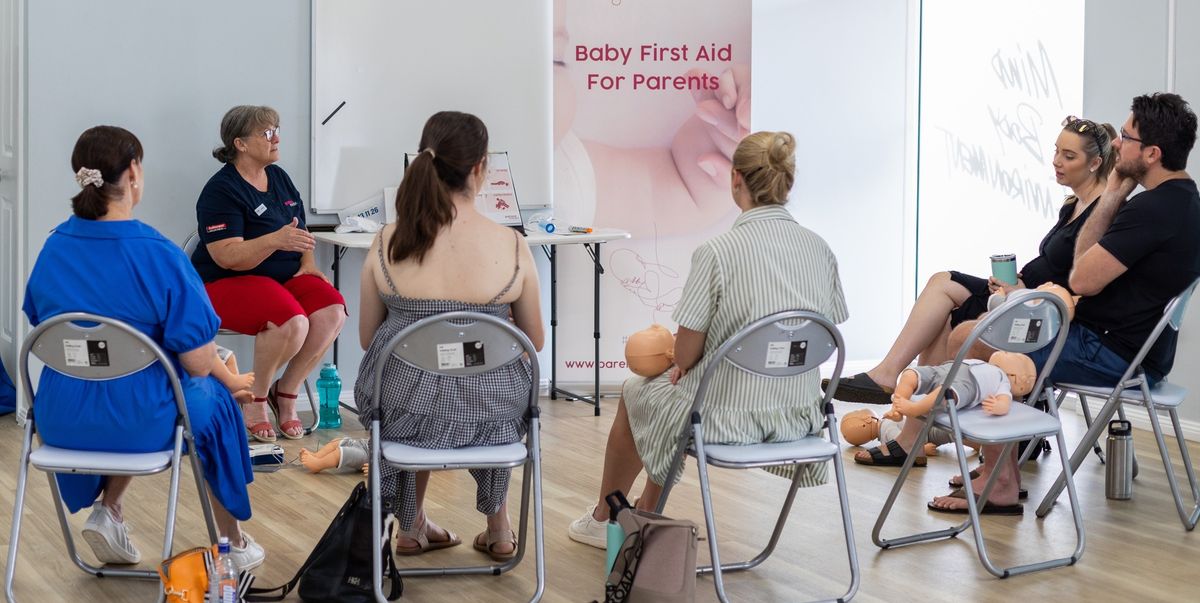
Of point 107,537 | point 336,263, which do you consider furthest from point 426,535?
point 336,263

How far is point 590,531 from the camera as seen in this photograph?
3617 millimetres

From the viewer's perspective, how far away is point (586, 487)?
168 inches

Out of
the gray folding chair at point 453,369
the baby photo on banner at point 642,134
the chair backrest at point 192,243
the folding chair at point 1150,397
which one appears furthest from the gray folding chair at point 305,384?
the folding chair at point 1150,397

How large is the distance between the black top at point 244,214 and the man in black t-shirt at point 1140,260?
275cm

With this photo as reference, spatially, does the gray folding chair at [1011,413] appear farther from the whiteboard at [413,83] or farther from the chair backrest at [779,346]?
the whiteboard at [413,83]

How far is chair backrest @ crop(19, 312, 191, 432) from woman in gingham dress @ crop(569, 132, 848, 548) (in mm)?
1190

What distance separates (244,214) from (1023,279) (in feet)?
9.58

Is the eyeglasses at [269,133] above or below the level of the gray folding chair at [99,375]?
above

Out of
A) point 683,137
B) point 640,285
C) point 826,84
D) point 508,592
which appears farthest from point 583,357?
point 508,592

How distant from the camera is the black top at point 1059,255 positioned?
4.19 meters

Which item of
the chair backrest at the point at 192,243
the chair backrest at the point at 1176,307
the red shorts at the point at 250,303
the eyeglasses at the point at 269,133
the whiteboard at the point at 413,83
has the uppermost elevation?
the whiteboard at the point at 413,83

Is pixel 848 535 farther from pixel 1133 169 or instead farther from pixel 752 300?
pixel 1133 169

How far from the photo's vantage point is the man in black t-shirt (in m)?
3.81

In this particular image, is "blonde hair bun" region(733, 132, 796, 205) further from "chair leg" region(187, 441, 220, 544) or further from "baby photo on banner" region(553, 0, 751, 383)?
"baby photo on banner" region(553, 0, 751, 383)
